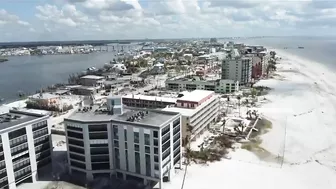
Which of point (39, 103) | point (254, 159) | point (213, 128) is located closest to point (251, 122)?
point (213, 128)

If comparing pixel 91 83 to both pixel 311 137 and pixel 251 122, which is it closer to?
pixel 251 122

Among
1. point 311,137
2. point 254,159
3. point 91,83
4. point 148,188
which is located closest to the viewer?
point 148,188

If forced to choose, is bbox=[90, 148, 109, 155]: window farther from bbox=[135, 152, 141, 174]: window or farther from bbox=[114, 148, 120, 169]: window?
bbox=[135, 152, 141, 174]: window

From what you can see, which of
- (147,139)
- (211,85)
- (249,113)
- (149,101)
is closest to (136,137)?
(147,139)

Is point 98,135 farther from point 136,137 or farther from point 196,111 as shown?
point 196,111

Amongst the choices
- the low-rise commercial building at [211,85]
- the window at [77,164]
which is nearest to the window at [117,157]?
the window at [77,164]

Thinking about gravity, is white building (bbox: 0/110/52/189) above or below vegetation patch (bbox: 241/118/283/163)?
above

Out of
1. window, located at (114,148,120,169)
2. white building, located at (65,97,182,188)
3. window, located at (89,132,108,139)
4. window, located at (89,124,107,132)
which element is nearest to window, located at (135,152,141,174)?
white building, located at (65,97,182,188)
